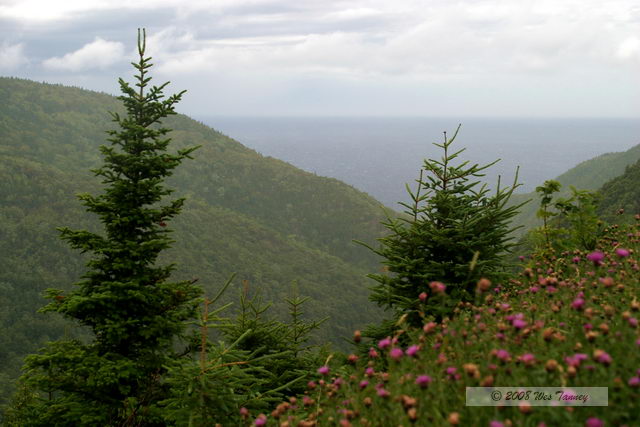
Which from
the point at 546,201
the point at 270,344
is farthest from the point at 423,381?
the point at 270,344

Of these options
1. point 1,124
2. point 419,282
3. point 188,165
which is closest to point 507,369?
point 419,282

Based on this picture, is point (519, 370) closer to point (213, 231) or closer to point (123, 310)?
point (123, 310)

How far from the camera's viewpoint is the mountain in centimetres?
9794

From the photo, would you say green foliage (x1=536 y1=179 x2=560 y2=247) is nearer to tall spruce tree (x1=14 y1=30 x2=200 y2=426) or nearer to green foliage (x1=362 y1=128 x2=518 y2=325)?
green foliage (x1=362 y1=128 x2=518 y2=325)

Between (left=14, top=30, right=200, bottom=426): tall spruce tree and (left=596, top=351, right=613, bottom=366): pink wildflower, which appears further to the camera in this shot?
(left=14, top=30, right=200, bottom=426): tall spruce tree

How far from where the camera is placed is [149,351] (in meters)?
7.74

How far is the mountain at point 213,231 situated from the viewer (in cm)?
9794

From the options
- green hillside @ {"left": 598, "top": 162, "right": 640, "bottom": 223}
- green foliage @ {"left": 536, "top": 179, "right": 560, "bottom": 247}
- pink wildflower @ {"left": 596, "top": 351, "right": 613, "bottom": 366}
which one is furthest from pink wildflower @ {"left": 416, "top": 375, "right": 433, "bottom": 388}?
green hillside @ {"left": 598, "top": 162, "right": 640, "bottom": 223}

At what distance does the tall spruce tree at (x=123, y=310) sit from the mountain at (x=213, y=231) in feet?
189

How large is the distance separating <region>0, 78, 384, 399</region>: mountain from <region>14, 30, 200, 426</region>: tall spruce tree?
57.5 m

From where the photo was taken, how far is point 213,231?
13600 centimetres

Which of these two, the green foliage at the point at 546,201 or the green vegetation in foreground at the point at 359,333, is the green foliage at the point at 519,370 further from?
the green foliage at the point at 546,201

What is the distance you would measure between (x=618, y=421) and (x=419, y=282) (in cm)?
432

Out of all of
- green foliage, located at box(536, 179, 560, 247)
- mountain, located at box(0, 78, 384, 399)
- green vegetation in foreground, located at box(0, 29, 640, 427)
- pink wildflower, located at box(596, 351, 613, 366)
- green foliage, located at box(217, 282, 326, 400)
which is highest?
green foliage, located at box(536, 179, 560, 247)
